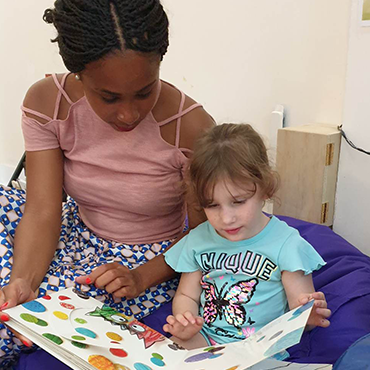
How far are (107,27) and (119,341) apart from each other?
547 millimetres

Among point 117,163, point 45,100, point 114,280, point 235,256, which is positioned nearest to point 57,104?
point 45,100

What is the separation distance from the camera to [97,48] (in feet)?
2.78

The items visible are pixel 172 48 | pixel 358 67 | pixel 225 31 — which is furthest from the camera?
pixel 172 48

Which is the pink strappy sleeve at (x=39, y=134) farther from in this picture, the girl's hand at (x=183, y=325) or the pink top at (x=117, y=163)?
the girl's hand at (x=183, y=325)

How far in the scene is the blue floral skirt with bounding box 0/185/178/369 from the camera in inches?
40.9

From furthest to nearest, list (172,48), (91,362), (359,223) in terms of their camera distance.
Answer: (172,48)
(359,223)
(91,362)

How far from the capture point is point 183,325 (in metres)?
0.94

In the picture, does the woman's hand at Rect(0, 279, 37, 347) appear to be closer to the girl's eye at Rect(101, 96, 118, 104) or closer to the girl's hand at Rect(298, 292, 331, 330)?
the girl's eye at Rect(101, 96, 118, 104)

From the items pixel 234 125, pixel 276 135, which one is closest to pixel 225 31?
pixel 276 135

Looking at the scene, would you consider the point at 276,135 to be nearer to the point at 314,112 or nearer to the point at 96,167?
the point at 314,112

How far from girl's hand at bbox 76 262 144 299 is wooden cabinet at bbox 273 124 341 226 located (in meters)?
0.73

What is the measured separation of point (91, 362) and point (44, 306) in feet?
0.62

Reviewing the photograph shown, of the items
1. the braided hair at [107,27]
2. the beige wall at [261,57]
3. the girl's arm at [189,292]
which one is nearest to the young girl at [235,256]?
the girl's arm at [189,292]

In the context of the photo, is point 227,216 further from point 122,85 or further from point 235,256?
point 122,85
